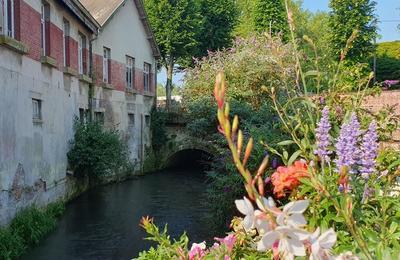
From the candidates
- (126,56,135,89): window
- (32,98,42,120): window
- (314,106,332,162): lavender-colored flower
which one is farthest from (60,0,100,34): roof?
(314,106,332,162): lavender-colored flower

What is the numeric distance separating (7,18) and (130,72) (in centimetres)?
1116

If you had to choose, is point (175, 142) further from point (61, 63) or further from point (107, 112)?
point (61, 63)

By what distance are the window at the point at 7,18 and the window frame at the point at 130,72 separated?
406 inches

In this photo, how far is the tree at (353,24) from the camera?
2397 cm

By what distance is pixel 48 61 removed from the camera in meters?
11.4

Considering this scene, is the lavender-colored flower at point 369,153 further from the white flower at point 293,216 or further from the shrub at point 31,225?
the shrub at point 31,225

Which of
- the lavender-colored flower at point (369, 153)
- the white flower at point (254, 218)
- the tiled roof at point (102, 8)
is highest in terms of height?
the tiled roof at point (102, 8)

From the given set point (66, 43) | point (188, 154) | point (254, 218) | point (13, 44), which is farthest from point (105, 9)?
point (254, 218)

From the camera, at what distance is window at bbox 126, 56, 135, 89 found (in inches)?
789

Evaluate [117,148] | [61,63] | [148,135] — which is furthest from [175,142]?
[61,63]

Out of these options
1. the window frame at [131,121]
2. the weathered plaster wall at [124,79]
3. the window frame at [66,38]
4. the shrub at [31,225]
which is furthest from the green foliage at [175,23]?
the shrub at [31,225]

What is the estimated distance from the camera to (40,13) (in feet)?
36.8

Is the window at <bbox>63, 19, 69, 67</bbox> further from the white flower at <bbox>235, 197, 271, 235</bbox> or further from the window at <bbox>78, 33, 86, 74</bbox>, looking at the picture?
the white flower at <bbox>235, 197, 271, 235</bbox>

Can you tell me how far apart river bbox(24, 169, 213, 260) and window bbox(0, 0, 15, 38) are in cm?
436
